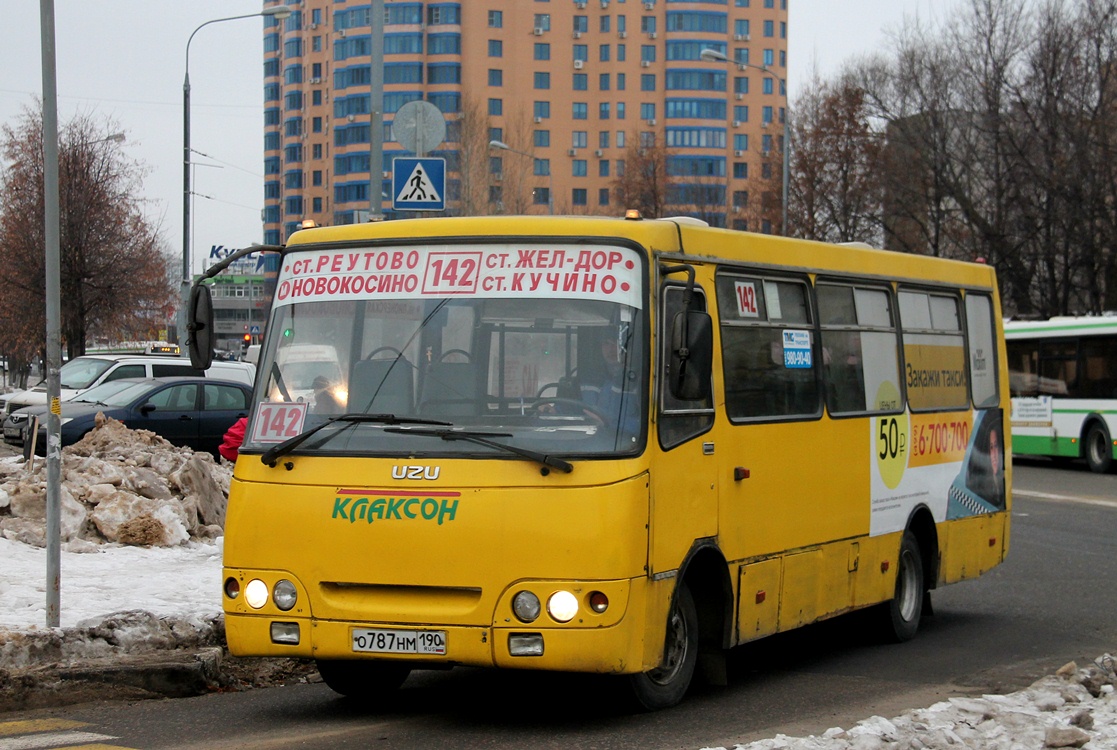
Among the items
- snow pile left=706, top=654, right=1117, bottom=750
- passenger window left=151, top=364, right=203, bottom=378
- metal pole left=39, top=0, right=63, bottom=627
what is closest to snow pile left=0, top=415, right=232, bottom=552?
metal pole left=39, top=0, right=63, bottom=627

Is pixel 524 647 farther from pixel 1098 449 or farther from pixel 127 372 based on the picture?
pixel 1098 449

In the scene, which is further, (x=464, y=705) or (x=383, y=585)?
(x=464, y=705)

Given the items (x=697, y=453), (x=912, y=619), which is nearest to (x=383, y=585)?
(x=697, y=453)

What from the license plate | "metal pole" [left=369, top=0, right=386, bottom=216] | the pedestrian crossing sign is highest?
"metal pole" [left=369, top=0, right=386, bottom=216]

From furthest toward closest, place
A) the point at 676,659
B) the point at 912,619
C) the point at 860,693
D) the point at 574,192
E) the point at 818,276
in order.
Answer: the point at 574,192
the point at 912,619
the point at 818,276
the point at 860,693
the point at 676,659

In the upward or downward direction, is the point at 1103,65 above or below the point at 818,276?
above

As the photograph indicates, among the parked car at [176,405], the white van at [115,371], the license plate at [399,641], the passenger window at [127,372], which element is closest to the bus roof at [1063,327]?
the white van at [115,371]

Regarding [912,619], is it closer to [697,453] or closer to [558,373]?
[697,453]

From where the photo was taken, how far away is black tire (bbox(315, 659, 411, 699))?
8.20 metres

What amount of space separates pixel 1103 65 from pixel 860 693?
128ft

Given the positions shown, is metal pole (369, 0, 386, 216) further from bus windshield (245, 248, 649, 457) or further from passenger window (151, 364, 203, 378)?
passenger window (151, 364, 203, 378)

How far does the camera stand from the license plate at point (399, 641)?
7.19 metres

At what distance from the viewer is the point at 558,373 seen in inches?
297

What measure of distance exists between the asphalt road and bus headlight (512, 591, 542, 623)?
59cm
